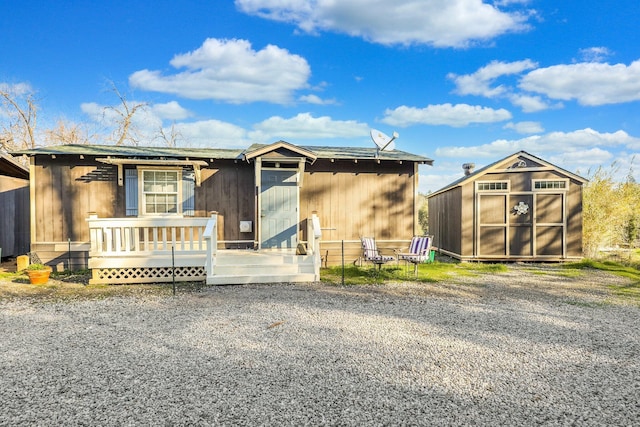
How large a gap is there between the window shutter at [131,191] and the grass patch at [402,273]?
4.96 meters

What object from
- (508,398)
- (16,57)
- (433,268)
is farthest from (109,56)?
(508,398)

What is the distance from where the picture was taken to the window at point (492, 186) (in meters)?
10.2

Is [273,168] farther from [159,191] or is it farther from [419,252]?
[419,252]

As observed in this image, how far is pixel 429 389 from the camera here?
8.73 ft

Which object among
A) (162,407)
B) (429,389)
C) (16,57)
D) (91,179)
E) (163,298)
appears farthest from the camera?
(16,57)

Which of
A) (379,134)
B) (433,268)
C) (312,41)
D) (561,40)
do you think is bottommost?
(433,268)

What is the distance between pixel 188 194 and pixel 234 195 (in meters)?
1.14

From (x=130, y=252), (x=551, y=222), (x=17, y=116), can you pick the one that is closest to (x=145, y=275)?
(x=130, y=252)

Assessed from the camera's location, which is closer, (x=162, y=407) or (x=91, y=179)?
(x=162, y=407)

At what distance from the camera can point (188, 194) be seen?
834 cm

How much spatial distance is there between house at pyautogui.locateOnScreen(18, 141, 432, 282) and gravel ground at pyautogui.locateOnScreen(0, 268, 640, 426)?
9.86 ft

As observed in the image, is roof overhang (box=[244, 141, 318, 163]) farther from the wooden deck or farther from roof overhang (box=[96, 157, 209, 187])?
the wooden deck

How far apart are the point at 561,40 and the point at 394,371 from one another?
13.3 m

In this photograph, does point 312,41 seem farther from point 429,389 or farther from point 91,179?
point 429,389
